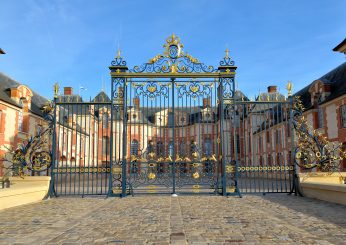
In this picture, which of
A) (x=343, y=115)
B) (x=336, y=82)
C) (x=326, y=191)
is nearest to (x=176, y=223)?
Answer: (x=326, y=191)

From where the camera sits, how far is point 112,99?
10180 millimetres

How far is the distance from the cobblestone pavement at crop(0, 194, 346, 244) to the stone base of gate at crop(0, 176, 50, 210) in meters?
0.47

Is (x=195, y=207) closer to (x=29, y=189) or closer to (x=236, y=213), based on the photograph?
(x=236, y=213)

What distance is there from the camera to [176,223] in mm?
5738

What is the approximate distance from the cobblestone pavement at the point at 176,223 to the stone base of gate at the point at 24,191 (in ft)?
1.56

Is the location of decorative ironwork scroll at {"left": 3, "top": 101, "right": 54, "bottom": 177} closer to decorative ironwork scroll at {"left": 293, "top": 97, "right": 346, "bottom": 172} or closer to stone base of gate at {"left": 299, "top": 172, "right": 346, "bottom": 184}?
decorative ironwork scroll at {"left": 293, "top": 97, "right": 346, "bottom": 172}

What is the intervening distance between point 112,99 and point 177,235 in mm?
6277

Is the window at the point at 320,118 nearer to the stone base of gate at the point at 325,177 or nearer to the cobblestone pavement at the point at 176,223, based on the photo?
the stone base of gate at the point at 325,177

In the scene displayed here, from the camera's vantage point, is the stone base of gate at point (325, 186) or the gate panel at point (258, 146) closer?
the stone base of gate at point (325, 186)

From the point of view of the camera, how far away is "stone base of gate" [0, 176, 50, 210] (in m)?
7.72

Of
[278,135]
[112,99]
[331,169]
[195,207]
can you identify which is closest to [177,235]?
[195,207]

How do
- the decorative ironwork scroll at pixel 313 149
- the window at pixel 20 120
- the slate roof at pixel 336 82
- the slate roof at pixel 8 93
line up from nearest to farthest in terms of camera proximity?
the decorative ironwork scroll at pixel 313 149 < the slate roof at pixel 336 82 < the slate roof at pixel 8 93 < the window at pixel 20 120

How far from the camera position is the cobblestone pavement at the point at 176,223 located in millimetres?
4605

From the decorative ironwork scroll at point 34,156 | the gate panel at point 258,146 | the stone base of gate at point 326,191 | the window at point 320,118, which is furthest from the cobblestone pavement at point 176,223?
the window at point 320,118
